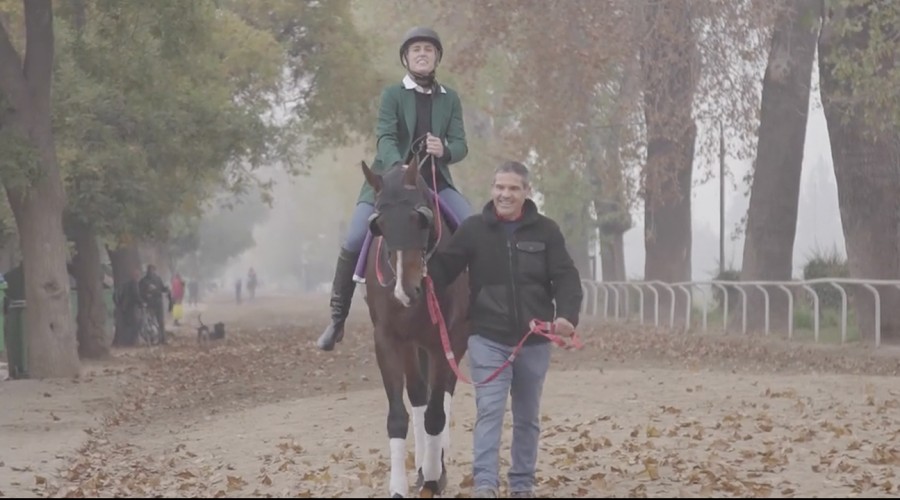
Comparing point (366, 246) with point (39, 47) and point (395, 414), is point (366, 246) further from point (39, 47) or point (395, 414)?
point (39, 47)

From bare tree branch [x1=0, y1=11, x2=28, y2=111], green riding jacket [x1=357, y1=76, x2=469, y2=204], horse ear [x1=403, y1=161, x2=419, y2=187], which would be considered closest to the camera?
horse ear [x1=403, y1=161, x2=419, y2=187]

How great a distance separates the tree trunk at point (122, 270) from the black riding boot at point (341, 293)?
90.4 ft

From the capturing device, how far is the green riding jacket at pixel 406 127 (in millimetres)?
11914

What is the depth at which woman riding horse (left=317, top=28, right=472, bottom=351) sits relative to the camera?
11.9 metres

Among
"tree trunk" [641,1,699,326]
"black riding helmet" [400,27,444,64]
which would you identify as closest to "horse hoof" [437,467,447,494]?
"black riding helmet" [400,27,444,64]

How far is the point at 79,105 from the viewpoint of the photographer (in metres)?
28.9

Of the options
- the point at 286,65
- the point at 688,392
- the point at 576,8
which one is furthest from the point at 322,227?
the point at 688,392

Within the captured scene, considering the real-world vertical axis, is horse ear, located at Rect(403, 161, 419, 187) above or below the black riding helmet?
below

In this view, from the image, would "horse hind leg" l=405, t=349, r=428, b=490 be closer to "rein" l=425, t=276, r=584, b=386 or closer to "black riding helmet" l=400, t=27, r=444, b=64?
"rein" l=425, t=276, r=584, b=386

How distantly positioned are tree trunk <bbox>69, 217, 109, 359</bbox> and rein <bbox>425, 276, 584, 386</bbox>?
22.1m

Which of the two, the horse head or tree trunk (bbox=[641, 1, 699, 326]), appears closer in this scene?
the horse head

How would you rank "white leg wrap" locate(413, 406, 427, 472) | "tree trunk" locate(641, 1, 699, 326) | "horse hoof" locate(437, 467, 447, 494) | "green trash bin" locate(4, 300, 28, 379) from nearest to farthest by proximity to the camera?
1. "horse hoof" locate(437, 467, 447, 494)
2. "white leg wrap" locate(413, 406, 427, 472)
3. "green trash bin" locate(4, 300, 28, 379)
4. "tree trunk" locate(641, 1, 699, 326)

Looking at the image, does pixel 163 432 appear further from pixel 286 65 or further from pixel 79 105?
pixel 286 65

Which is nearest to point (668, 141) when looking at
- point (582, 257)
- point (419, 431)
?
point (582, 257)
